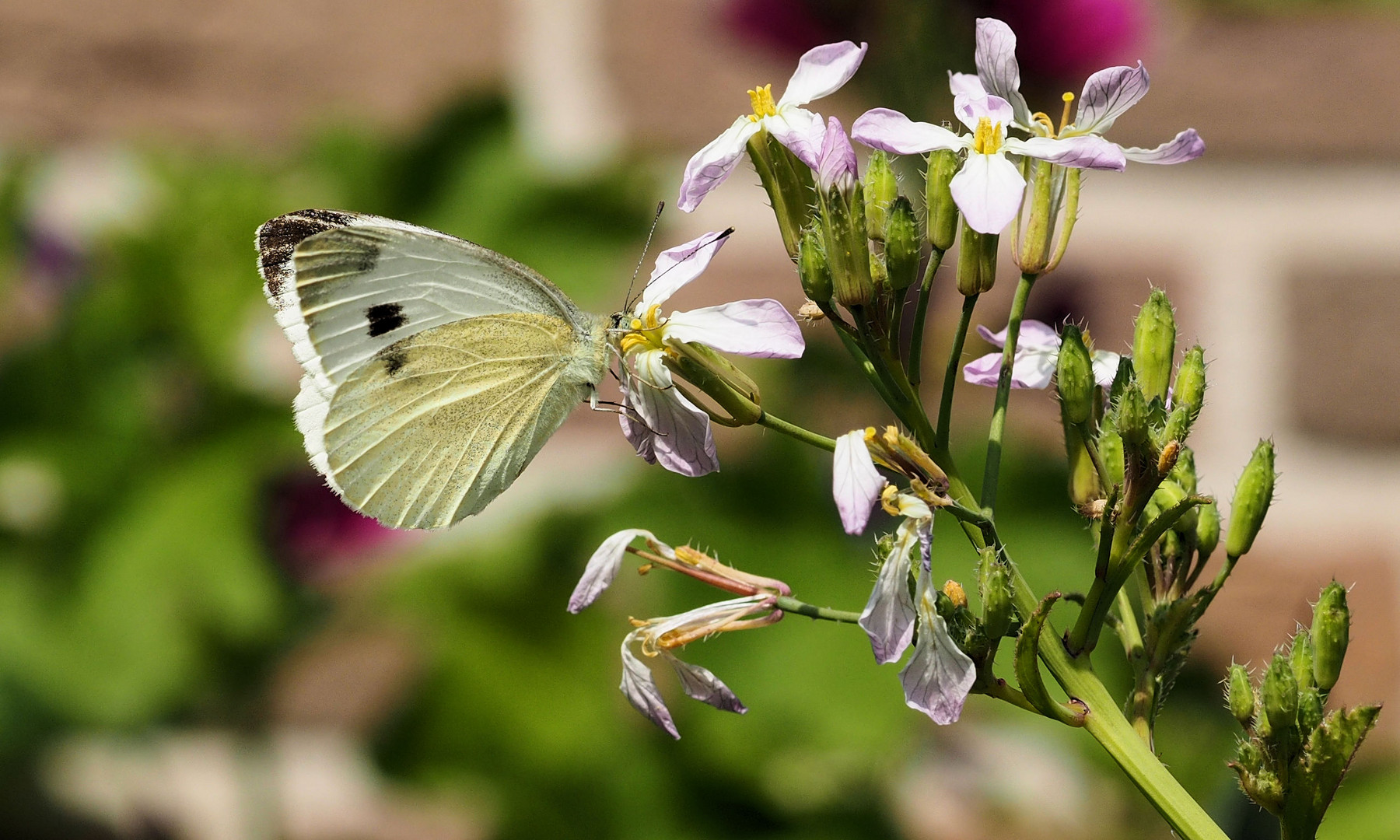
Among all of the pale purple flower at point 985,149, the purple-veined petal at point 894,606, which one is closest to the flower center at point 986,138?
the pale purple flower at point 985,149

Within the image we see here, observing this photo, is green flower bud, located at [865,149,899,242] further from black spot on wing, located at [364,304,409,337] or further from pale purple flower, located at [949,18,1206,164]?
black spot on wing, located at [364,304,409,337]

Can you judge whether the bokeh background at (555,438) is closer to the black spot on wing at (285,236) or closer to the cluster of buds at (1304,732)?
the black spot on wing at (285,236)

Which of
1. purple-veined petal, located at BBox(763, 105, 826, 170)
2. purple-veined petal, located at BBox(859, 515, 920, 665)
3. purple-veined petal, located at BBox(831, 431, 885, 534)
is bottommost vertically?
purple-veined petal, located at BBox(859, 515, 920, 665)

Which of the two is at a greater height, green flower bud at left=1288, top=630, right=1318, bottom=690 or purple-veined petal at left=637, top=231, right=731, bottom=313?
purple-veined petal at left=637, top=231, right=731, bottom=313

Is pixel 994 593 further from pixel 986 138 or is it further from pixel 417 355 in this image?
pixel 417 355

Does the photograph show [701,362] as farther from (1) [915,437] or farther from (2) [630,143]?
(2) [630,143]

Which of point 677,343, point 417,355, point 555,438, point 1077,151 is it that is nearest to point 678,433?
point 677,343

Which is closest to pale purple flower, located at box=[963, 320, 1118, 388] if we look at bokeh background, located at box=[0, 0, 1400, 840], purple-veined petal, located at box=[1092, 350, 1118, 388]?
purple-veined petal, located at box=[1092, 350, 1118, 388]
